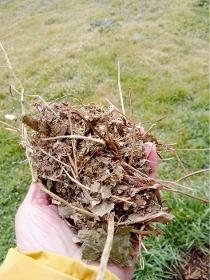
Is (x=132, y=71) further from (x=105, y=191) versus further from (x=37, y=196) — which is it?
(x=105, y=191)

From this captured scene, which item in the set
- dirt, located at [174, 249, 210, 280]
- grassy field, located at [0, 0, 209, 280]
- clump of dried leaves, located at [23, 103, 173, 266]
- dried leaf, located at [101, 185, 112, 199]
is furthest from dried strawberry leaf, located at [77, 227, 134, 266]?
dirt, located at [174, 249, 210, 280]

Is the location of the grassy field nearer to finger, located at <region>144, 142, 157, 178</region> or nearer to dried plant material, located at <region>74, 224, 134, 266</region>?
finger, located at <region>144, 142, 157, 178</region>

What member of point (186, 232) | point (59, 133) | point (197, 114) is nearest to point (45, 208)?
point (59, 133)

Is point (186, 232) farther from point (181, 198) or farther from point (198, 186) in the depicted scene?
point (198, 186)

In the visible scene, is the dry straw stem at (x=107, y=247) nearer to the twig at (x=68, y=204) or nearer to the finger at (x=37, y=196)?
the twig at (x=68, y=204)

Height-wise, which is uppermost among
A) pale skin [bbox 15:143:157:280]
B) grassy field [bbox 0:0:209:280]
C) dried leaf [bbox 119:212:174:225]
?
dried leaf [bbox 119:212:174:225]
